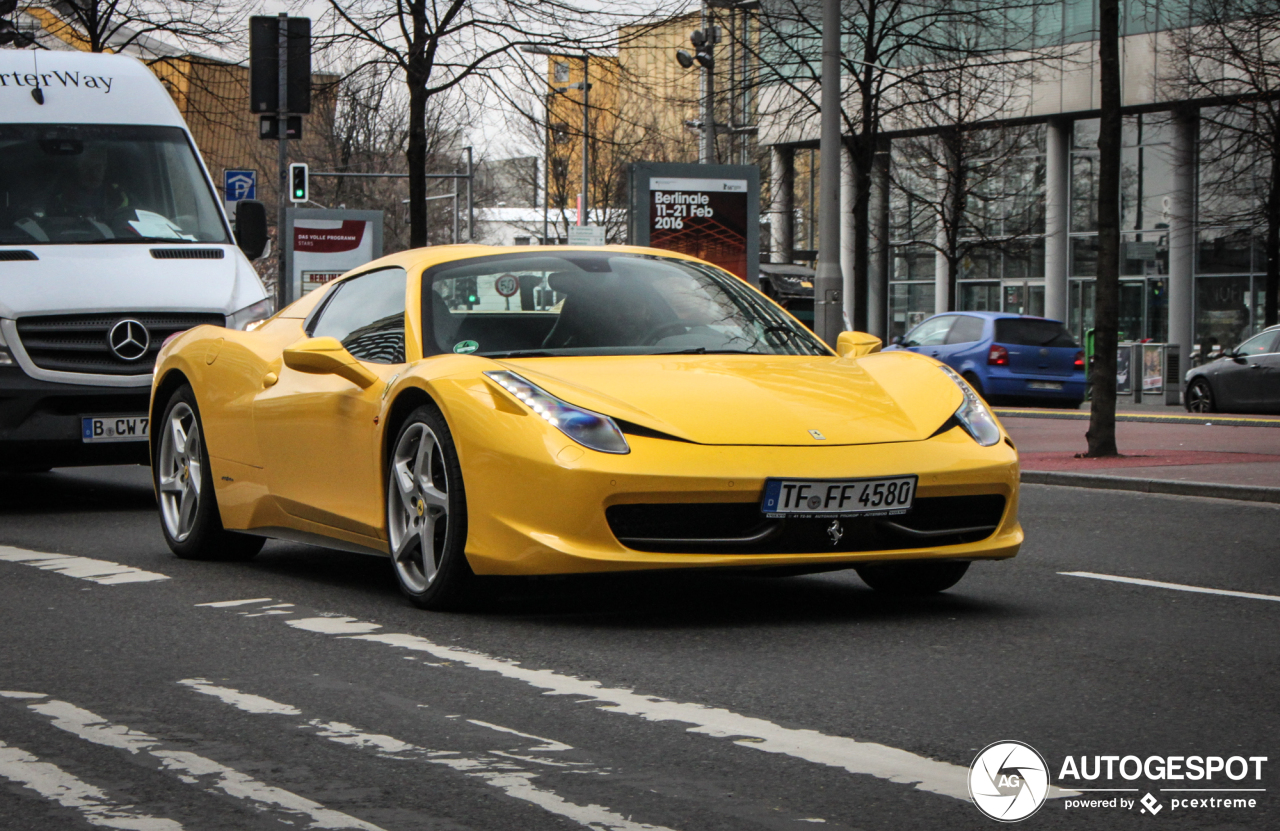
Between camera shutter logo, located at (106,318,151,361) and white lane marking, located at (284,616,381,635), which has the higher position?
camera shutter logo, located at (106,318,151,361)

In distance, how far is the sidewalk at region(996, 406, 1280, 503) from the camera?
12367mm

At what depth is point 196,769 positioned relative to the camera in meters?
4.10

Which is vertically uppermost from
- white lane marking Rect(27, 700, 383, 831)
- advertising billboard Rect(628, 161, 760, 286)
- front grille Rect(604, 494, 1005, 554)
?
advertising billboard Rect(628, 161, 760, 286)

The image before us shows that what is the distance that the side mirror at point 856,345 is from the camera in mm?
7324

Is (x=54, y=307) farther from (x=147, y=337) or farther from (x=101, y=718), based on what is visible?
(x=101, y=718)

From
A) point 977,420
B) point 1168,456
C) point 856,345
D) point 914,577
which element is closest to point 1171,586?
point 914,577

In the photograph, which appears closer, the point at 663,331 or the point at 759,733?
the point at 759,733

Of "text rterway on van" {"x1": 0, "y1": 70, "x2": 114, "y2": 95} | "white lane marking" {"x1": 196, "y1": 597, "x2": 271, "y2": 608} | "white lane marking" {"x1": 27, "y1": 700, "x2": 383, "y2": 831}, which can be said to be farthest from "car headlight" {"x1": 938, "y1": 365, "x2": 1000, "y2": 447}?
"text rterway on van" {"x1": 0, "y1": 70, "x2": 114, "y2": 95}

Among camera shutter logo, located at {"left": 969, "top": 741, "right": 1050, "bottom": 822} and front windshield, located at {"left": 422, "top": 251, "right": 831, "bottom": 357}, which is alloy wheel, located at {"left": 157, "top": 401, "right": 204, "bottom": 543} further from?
camera shutter logo, located at {"left": 969, "top": 741, "right": 1050, "bottom": 822}

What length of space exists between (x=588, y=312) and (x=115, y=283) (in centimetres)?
493

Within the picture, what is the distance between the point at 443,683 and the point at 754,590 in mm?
2133

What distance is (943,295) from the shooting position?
47.5m

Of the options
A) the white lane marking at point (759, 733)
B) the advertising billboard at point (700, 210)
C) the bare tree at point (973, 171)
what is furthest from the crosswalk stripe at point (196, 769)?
the bare tree at point (973, 171)

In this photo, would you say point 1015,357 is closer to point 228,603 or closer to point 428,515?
point 228,603
